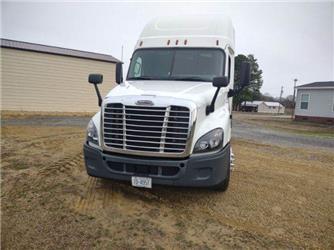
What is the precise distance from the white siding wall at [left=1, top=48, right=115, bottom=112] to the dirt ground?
12.3 meters

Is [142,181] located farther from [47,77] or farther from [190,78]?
[47,77]

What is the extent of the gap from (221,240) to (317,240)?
1.15m

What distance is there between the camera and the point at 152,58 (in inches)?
209

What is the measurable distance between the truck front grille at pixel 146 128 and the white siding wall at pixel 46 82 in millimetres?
15182

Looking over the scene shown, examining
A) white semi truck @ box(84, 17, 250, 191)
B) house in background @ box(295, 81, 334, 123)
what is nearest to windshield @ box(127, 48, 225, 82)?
white semi truck @ box(84, 17, 250, 191)

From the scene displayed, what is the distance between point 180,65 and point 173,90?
1.12 meters

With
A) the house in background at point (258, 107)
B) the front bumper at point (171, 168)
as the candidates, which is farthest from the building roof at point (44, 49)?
the house in background at point (258, 107)

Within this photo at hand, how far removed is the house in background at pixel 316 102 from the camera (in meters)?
22.4

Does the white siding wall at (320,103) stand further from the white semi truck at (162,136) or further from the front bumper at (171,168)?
the front bumper at (171,168)

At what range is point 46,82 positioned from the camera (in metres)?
17.7

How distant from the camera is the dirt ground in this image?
310 cm

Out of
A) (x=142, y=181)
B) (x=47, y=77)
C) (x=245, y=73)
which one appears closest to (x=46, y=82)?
(x=47, y=77)

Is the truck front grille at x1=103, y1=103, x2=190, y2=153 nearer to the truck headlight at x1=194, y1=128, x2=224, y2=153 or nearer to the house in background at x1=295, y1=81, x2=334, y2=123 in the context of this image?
the truck headlight at x1=194, y1=128, x2=224, y2=153

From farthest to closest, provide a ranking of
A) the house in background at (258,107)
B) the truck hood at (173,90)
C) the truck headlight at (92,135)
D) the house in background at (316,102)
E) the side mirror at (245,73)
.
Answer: the house in background at (258,107) < the house in background at (316,102) < the side mirror at (245,73) < the truck headlight at (92,135) < the truck hood at (173,90)
